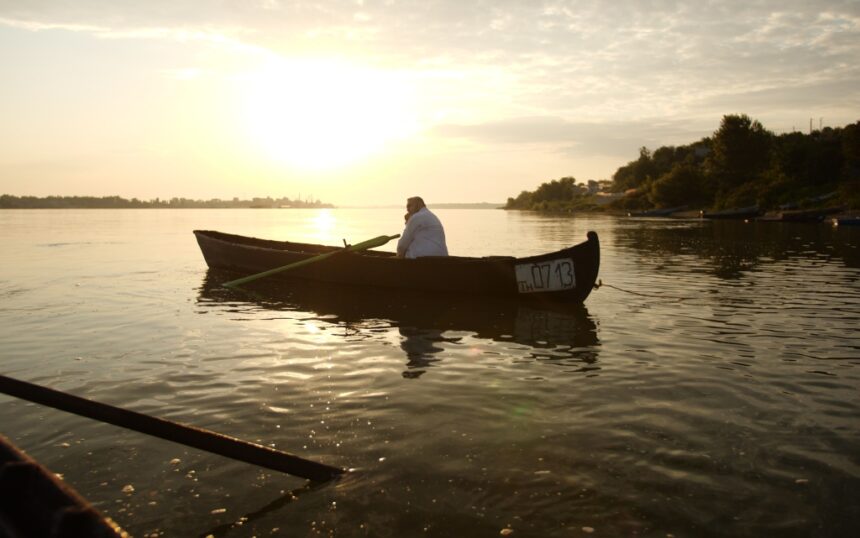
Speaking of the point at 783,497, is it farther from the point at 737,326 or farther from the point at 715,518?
the point at 737,326

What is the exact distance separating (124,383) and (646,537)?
6.85m

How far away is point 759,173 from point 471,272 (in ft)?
292

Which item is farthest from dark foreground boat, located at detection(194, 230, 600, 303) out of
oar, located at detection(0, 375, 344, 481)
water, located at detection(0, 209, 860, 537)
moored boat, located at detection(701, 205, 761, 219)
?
moored boat, located at detection(701, 205, 761, 219)

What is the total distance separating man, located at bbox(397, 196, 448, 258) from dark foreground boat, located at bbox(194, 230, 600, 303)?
407 mm

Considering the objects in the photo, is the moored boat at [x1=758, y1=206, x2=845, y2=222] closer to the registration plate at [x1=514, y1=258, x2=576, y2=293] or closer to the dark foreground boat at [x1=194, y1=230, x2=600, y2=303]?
the dark foreground boat at [x1=194, y1=230, x2=600, y2=303]

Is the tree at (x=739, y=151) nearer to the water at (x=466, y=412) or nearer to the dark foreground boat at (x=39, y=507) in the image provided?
the water at (x=466, y=412)

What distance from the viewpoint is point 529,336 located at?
11.2m

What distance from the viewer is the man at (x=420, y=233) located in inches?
606

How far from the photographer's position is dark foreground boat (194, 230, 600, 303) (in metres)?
13.6

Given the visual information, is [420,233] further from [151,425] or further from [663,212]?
[663,212]

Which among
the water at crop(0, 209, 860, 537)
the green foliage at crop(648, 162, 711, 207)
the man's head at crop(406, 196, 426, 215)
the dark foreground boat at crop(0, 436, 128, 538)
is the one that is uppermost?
the green foliage at crop(648, 162, 711, 207)

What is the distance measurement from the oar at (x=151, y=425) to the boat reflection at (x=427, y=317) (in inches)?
156

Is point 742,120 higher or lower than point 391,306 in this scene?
higher

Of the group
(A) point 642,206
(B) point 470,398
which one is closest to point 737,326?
(B) point 470,398
